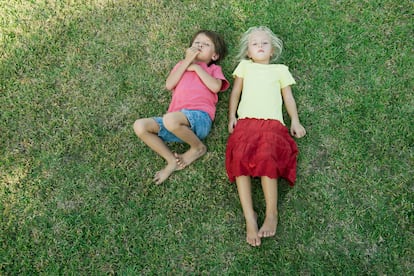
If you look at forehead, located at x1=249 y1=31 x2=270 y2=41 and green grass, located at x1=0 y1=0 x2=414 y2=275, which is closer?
green grass, located at x1=0 y1=0 x2=414 y2=275

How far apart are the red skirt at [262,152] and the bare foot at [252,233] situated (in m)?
0.34

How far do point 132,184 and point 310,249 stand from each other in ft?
4.56

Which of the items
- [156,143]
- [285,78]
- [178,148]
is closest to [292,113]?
[285,78]

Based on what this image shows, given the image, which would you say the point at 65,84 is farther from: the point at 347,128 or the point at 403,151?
the point at 403,151

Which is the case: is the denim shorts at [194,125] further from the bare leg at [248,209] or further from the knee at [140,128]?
the bare leg at [248,209]

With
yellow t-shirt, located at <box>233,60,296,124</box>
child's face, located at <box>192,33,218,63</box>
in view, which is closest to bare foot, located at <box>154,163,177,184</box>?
yellow t-shirt, located at <box>233,60,296,124</box>

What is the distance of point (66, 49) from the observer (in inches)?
146

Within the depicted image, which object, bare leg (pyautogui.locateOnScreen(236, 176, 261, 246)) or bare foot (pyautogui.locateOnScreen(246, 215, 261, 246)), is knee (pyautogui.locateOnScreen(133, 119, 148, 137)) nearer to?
bare leg (pyautogui.locateOnScreen(236, 176, 261, 246))

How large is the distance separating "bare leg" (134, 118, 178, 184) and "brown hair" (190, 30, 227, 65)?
3.03ft

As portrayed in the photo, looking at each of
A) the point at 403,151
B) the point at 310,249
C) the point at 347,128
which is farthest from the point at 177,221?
the point at 403,151

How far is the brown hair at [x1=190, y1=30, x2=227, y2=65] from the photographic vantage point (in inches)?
139

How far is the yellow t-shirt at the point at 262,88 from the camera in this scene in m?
3.15

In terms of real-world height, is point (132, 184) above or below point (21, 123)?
below

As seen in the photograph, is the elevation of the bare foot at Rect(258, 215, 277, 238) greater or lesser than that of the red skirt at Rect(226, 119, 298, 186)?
lesser
